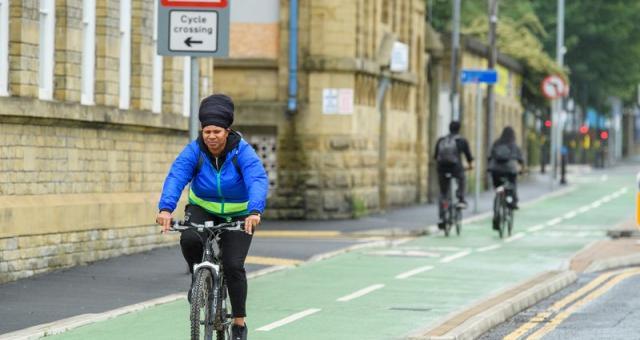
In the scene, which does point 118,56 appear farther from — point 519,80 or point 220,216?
point 519,80

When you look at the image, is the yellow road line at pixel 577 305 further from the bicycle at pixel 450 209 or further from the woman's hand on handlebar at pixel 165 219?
the bicycle at pixel 450 209

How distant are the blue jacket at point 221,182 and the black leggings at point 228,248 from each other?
7 centimetres

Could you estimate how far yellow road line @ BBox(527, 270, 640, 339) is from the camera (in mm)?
14688

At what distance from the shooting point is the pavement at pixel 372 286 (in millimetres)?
14219

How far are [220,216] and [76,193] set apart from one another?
363 inches

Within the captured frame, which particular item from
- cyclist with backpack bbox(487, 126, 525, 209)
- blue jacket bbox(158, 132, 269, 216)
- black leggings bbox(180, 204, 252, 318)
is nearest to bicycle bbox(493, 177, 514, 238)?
cyclist with backpack bbox(487, 126, 525, 209)

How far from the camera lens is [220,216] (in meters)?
11.5

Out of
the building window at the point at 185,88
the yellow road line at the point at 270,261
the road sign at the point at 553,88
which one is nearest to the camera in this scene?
the yellow road line at the point at 270,261

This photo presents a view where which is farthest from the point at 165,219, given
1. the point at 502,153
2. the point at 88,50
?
the point at 502,153

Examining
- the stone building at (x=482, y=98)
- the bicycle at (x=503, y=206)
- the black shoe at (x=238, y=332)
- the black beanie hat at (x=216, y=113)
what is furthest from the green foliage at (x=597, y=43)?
the black beanie hat at (x=216, y=113)

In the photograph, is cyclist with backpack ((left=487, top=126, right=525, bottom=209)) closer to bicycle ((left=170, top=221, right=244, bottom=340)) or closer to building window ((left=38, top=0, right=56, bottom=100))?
building window ((left=38, top=0, right=56, bottom=100))

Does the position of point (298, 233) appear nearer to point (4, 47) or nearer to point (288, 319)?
point (4, 47)

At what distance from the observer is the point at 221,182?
11.3 metres

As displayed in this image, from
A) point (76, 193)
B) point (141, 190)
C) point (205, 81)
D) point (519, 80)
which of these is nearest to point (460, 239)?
point (205, 81)
